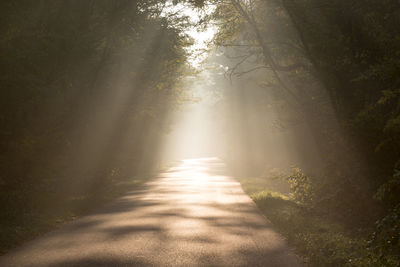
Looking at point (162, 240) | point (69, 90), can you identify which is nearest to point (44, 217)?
point (162, 240)

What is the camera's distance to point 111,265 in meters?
7.03

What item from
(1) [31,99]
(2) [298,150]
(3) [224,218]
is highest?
(1) [31,99]

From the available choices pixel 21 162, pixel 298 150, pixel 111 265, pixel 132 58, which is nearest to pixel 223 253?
pixel 111 265

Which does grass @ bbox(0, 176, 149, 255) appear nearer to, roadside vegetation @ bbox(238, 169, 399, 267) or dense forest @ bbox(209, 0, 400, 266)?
roadside vegetation @ bbox(238, 169, 399, 267)

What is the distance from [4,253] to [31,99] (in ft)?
20.2

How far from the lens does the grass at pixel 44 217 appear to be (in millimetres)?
9148

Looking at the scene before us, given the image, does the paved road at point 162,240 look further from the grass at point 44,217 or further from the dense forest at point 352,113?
the dense forest at point 352,113

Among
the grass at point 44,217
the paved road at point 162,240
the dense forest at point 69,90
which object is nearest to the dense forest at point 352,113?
the paved road at point 162,240

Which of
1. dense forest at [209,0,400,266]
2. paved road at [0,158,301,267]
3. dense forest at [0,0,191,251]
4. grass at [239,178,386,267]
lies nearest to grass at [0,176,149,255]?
dense forest at [0,0,191,251]

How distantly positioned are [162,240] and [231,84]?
920 centimetres

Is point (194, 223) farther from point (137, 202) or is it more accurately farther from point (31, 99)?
point (31, 99)

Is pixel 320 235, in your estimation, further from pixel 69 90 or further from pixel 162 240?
pixel 69 90

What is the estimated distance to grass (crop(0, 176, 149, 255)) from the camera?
915 centimetres

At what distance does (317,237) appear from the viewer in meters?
8.80
